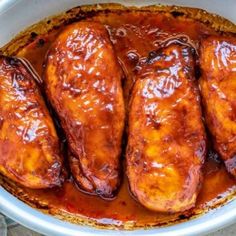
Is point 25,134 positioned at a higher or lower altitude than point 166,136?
higher

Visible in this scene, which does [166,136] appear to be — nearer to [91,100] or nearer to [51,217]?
[91,100]

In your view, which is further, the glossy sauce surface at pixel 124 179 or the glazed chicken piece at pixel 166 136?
the glossy sauce surface at pixel 124 179

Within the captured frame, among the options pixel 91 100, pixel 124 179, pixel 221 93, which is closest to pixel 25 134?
pixel 91 100

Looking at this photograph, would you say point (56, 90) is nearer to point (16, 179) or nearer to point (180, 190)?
point (16, 179)

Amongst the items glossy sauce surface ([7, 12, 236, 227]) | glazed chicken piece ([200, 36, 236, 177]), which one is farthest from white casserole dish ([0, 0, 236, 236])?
glazed chicken piece ([200, 36, 236, 177])

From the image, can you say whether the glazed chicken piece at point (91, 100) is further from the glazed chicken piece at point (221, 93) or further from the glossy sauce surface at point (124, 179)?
the glazed chicken piece at point (221, 93)

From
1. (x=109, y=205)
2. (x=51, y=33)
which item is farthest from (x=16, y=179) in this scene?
(x=51, y=33)

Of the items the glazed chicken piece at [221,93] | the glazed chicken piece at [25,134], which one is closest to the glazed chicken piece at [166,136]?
the glazed chicken piece at [221,93]

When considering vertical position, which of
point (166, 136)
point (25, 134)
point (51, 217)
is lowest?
point (51, 217)
